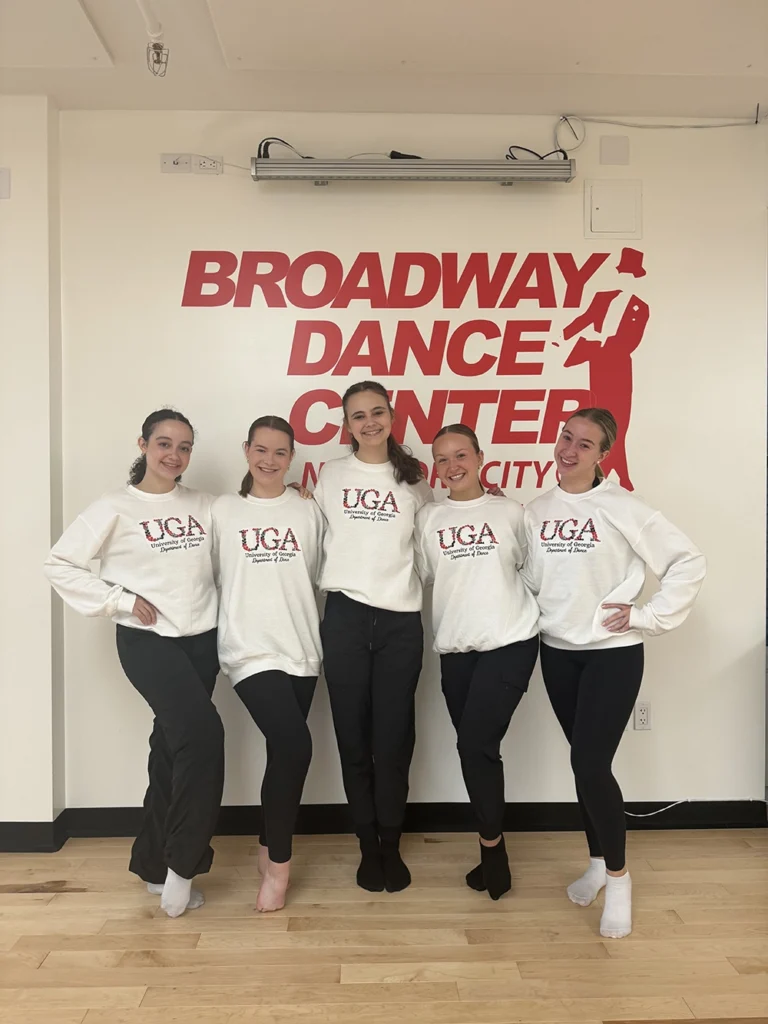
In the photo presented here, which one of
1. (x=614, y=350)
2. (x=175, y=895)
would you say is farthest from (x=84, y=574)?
(x=614, y=350)

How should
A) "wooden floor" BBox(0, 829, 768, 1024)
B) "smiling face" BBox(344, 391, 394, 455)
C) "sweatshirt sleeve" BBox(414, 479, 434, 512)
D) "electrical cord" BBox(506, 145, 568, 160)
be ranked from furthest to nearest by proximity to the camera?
"electrical cord" BBox(506, 145, 568, 160) → "sweatshirt sleeve" BBox(414, 479, 434, 512) → "smiling face" BBox(344, 391, 394, 455) → "wooden floor" BBox(0, 829, 768, 1024)

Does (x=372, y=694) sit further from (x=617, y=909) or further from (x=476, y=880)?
(x=617, y=909)

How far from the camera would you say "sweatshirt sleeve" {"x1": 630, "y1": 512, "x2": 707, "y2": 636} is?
2387 mm

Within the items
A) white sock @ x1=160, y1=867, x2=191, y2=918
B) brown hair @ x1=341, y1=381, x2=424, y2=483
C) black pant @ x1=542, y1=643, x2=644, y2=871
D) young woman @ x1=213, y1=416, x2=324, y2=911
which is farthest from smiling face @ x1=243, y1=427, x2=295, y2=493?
white sock @ x1=160, y1=867, x2=191, y2=918

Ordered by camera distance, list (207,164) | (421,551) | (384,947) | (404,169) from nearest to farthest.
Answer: (384,947) < (421,551) < (404,169) < (207,164)

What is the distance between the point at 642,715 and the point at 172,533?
214cm

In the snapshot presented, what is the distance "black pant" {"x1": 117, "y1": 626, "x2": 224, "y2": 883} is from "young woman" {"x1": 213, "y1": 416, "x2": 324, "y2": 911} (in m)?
0.14

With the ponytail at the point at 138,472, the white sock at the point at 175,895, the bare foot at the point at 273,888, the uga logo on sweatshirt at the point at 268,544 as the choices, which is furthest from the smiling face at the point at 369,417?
the white sock at the point at 175,895

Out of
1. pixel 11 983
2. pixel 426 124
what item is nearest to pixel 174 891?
pixel 11 983

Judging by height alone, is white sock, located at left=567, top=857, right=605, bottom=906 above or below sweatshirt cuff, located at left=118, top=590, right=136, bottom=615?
below

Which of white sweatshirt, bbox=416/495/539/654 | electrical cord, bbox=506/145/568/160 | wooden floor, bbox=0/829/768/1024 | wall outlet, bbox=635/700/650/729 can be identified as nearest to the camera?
wooden floor, bbox=0/829/768/1024

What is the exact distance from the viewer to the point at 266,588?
102 inches

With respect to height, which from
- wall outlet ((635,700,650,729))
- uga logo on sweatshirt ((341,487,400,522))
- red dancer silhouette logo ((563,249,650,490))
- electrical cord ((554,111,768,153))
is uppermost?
electrical cord ((554,111,768,153))

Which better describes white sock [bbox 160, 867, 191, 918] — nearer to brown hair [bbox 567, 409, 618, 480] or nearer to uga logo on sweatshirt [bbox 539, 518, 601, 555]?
uga logo on sweatshirt [bbox 539, 518, 601, 555]
